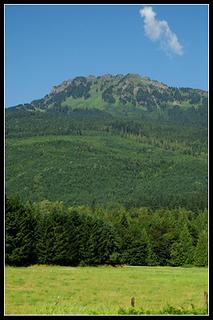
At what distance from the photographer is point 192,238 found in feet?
160

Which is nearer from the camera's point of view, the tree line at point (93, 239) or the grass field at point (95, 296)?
the grass field at point (95, 296)

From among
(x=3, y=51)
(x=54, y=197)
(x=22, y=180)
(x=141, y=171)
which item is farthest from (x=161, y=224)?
(x=141, y=171)

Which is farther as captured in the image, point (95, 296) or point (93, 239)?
point (93, 239)

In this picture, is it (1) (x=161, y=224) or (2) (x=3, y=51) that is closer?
(2) (x=3, y=51)

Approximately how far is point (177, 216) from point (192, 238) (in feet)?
44.2

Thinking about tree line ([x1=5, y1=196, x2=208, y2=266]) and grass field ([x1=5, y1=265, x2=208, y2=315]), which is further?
tree line ([x1=5, y1=196, x2=208, y2=266])

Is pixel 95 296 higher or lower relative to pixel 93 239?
higher

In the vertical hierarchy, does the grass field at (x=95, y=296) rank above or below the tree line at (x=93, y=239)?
above

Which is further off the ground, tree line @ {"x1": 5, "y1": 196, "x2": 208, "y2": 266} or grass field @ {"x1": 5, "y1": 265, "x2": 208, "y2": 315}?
grass field @ {"x1": 5, "y1": 265, "x2": 208, "y2": 315}

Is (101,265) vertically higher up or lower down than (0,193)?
lower down

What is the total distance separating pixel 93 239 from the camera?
3894 centimetres

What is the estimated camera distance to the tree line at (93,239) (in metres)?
31.4

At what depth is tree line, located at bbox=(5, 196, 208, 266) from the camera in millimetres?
31391

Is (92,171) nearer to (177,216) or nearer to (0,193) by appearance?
(177,216)
